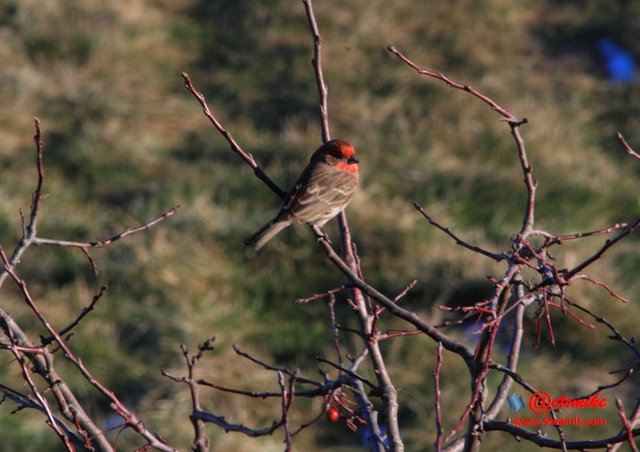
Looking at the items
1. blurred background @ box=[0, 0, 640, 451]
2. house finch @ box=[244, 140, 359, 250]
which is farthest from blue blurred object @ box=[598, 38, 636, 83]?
house finch @ box=[244, 140, 359, 250]

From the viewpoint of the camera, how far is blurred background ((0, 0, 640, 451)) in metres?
5.83

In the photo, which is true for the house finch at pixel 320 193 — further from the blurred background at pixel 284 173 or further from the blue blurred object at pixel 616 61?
the blue blurred object at pixel 616 61

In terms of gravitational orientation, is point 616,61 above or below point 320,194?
above

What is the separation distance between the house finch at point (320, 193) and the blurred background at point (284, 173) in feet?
3.49

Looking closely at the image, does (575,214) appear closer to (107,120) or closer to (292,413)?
(292,413)

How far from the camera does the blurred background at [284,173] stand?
583 centimetres

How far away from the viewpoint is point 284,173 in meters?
7.59

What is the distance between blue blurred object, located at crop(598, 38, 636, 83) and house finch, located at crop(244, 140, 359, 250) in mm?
5136

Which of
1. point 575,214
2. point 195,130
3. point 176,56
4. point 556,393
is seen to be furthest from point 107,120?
point 556,393

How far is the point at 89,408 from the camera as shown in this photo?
18.0 ft

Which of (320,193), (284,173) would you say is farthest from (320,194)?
(284,173)

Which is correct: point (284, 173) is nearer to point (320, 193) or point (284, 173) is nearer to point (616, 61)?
point (320, 193)

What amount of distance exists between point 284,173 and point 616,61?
403 cm

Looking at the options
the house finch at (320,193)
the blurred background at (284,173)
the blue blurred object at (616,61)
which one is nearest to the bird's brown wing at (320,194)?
the house finch at (320,193)
